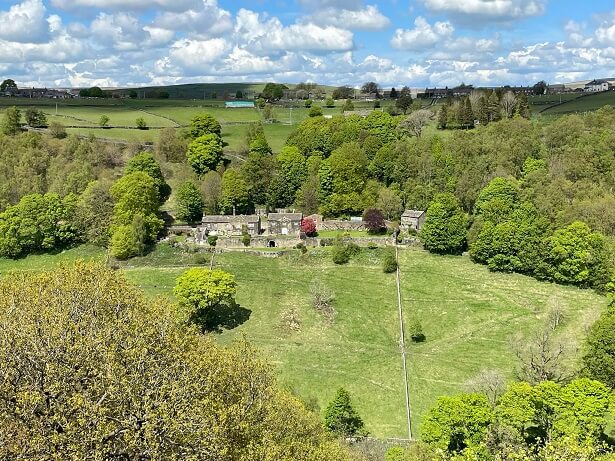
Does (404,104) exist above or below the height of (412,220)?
above

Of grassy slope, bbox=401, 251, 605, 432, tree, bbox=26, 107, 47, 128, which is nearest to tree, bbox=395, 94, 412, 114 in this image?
grassy slope, bbox=401, 251, 605, 432

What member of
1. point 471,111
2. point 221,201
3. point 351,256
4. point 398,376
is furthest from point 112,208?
point 471,111

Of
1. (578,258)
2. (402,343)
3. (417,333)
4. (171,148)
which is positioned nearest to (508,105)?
(578,258)

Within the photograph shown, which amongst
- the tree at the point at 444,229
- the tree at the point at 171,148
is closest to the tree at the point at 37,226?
the tree at the point at 171,148

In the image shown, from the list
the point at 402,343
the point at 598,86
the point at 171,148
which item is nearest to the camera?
the point at 402,343

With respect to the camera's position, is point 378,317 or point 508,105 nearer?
point 378,317

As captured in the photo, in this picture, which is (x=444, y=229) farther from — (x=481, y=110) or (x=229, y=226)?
(x=481, y=110)

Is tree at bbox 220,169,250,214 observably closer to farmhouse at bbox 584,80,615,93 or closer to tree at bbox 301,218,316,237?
tree at bbox 301,218,316,237
